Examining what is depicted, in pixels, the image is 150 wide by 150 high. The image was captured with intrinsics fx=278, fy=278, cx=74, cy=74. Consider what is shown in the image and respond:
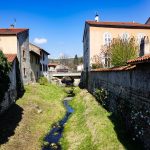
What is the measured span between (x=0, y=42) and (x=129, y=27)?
2179 centimetres

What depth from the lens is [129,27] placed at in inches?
1834

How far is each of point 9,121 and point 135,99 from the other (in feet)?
35.1

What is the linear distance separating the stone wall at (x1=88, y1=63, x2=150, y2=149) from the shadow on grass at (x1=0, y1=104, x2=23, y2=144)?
7.70 m

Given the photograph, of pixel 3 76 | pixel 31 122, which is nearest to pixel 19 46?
pixel 31 122

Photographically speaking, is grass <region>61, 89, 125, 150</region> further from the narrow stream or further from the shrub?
the shrub

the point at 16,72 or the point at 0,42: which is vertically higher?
the point at 0,42

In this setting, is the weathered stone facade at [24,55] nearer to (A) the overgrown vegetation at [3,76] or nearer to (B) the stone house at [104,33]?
(B) the stone house at [104,33]

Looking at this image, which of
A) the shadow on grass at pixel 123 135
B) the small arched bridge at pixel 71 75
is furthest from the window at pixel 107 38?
the shadow on grass at pixel 123 135

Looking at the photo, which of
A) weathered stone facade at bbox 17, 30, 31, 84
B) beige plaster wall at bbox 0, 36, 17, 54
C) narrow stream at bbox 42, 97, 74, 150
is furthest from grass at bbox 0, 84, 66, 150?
beige plaster wall at bbox 0, 36, 17, 54

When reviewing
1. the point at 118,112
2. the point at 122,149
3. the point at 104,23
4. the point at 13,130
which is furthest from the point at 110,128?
the point at 104,23

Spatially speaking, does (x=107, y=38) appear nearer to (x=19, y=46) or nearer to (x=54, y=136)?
(x=19, y=46)

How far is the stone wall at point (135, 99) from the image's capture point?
524 inches

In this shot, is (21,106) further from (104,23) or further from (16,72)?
(104,23)

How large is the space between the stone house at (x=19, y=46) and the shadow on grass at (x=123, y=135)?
776 inches
